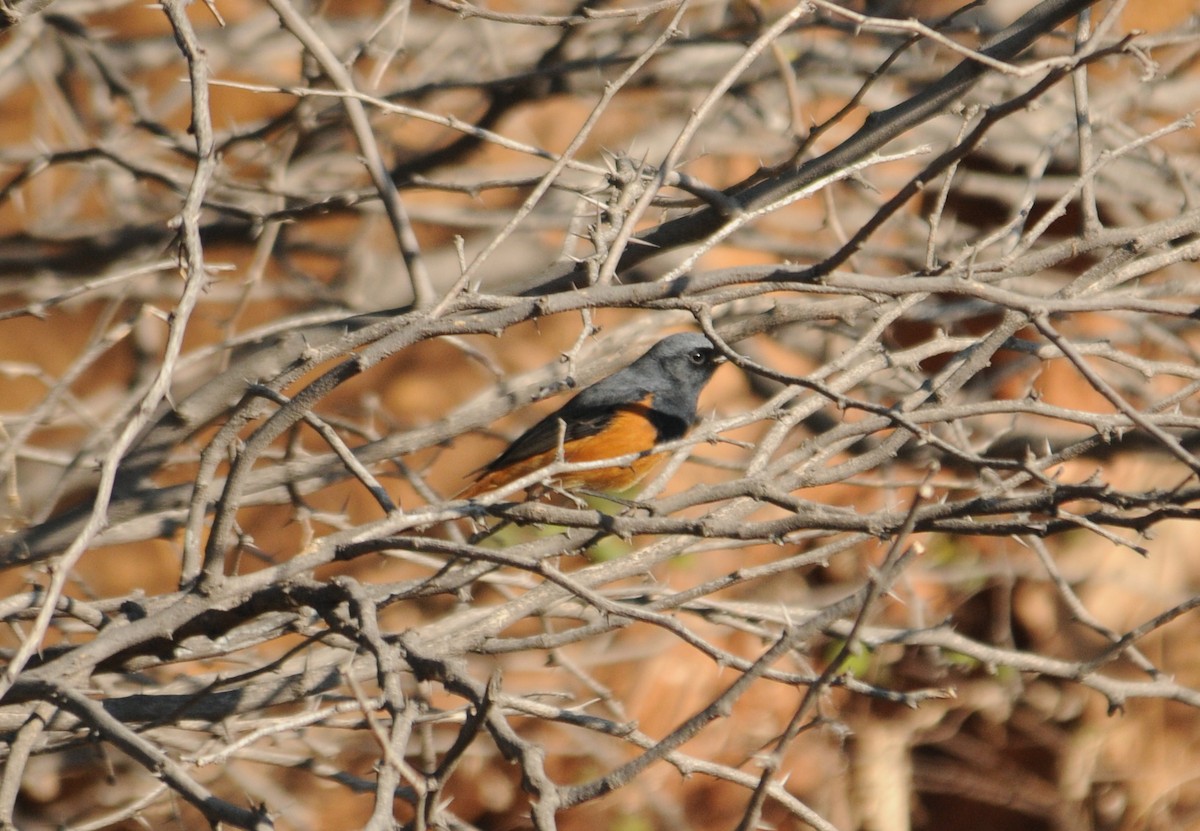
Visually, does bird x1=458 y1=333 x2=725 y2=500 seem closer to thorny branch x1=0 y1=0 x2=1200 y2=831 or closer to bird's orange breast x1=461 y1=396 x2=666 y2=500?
bird's orange breast x1=461 y1=396 x2=666 y2=500

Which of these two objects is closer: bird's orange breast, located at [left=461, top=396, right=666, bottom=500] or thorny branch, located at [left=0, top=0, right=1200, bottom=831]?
thorny branch, located at [left=0, top=0, right=1200, bottom=831]

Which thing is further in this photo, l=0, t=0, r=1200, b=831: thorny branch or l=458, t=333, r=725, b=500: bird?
l=458, t=333, r=725, b=500: bird

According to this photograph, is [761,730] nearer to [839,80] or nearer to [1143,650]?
[1143,650]

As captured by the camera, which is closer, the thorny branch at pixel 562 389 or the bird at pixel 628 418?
the thorny branch at pixel 562 389

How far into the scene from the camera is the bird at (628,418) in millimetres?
5742

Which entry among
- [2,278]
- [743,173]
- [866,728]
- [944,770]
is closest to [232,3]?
[2,278]

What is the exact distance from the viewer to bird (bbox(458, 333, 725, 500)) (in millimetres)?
5742

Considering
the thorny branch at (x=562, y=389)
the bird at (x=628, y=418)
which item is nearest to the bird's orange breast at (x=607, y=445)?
the bird at (x=628, y=418)

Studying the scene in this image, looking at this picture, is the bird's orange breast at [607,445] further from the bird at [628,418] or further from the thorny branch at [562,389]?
the thorny branch at [562,389]

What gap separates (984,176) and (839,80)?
3.57 ft

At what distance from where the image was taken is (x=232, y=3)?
6625 mm

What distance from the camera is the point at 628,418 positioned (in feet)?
19.4

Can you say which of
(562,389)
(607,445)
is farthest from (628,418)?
(562,389)

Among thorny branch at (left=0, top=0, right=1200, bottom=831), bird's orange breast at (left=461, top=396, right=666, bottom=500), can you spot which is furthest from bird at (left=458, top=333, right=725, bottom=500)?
thorny branch at (left=0, top=0, right=1200, bottom=831)
